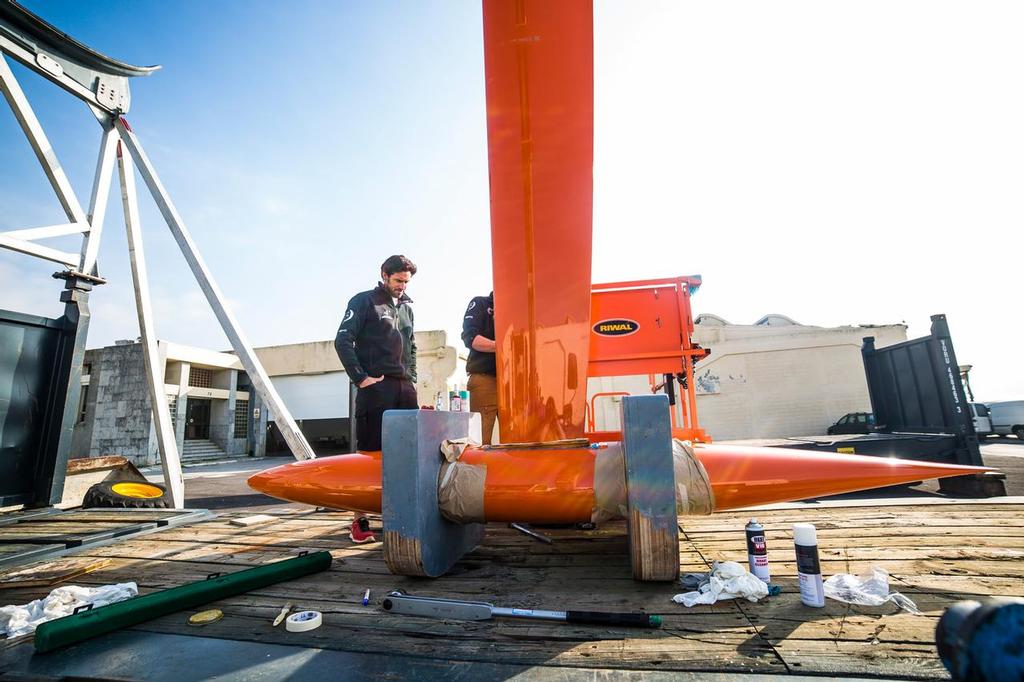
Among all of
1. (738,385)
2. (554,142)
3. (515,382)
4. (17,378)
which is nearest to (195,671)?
(515,382)

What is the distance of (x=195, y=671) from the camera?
119 centimetres

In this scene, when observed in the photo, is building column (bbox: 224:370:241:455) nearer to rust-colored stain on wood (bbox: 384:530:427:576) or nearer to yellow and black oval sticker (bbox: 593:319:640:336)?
yellow and black oval sticker (bbox: 593:319:640:336)

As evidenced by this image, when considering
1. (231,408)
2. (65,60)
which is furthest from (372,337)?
(231,408)

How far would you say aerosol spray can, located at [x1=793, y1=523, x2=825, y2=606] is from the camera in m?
1.48

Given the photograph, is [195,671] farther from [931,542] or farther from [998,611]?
[931,542]

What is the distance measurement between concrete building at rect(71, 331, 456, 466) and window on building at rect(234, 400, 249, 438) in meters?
0.04

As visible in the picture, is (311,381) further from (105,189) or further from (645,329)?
(645,329)

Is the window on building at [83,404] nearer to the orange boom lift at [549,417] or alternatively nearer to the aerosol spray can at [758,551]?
the orange boom lift at [549,417]

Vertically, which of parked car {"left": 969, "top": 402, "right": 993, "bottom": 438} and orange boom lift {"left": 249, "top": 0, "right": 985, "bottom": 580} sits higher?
orange boom lift {"left": 249, "top": 0, "right": 985, "bottom": 580}

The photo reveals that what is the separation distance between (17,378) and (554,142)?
5450 mm

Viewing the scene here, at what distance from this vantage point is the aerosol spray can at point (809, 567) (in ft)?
4.86

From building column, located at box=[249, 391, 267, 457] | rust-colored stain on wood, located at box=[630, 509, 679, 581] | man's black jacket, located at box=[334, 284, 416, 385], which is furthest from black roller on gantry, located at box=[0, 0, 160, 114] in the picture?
building column, located at box=[249, 391, 267, 457]

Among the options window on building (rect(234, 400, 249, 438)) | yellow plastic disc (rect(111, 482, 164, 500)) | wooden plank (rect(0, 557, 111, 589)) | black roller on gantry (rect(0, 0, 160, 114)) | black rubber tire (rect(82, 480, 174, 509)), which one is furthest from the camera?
window on building (rect(234, 400, 249, 438))

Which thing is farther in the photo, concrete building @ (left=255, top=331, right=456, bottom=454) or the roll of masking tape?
concrete building @ (left=255, top=331, right=456, bottom=454)
